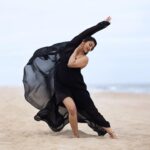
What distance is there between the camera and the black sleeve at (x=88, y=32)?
1023 centimetres

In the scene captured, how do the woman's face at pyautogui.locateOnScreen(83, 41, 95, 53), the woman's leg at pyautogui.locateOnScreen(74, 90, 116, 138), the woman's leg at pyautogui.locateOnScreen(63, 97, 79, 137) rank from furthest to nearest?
the woman's leg at pyautogui.locateOnScreen(74, 90, 116, 138) < the woman's leg at pyautogui.locateOnScreen(63, 97, 79, 137) < the woman's face at pyautogui.locateOnScreen(83, 41, 95, 53)

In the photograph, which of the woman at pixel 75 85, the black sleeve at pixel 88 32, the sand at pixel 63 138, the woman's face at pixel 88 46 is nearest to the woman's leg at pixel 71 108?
the woman at pixel 75 85

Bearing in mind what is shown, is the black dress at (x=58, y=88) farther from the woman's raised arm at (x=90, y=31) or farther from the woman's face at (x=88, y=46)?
the woman's face at (x=88, y=46)

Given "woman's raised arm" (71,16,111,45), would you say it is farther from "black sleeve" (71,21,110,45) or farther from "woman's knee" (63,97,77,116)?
"woman's knee" (63,97,77,116)

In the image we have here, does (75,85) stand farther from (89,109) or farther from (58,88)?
(89,109)

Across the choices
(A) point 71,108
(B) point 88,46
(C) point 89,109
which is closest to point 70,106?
→ (A) point 71,108

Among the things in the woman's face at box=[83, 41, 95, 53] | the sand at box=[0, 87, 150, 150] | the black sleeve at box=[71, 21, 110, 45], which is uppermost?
the black sleeve at box=[71, 21, 110, 45]

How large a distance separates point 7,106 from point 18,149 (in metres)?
9.84

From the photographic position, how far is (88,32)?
1039 centimetres

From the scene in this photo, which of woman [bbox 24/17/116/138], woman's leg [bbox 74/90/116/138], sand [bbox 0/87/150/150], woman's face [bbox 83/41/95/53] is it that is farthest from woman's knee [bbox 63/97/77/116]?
woman's face [bbox 83/41/95/53]

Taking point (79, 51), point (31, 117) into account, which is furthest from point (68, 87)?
point (31, 117)

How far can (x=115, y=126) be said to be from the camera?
46.2ft

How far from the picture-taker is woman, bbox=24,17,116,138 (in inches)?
411

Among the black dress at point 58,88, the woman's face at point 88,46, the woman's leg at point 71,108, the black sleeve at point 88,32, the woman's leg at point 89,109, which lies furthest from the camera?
the woman's leg at point 89,109
